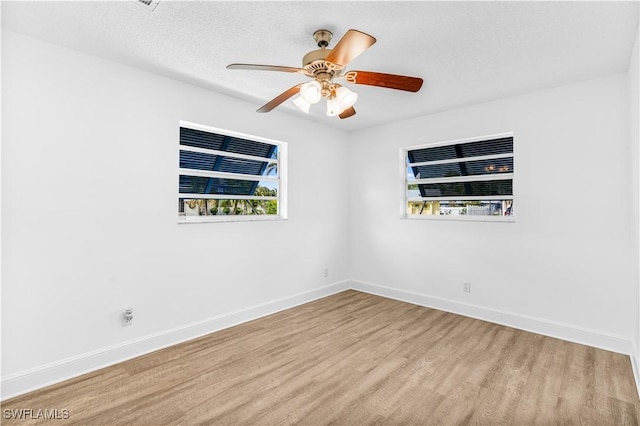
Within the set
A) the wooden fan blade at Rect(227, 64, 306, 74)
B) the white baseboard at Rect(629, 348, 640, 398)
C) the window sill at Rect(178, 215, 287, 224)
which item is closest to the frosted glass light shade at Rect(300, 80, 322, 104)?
the wooden fan blade at Rect(227, 64, 306, 74)

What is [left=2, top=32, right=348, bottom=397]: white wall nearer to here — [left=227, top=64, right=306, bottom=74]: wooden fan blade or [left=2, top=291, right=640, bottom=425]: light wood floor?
[left=2, top=291, right=640, bottom=425]: light wood floor

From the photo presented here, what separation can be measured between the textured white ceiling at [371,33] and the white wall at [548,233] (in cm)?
39

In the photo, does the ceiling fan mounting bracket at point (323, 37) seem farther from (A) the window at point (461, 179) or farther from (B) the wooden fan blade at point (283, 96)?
(A) the window at point (461, 179)

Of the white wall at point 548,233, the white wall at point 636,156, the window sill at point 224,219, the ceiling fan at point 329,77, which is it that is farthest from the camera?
the window sill at point 224,219

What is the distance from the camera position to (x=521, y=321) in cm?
339

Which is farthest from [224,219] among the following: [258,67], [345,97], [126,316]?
[345,97]

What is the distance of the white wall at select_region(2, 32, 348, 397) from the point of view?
2.24 meters

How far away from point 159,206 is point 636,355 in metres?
4.19

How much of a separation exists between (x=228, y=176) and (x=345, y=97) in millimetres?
1981

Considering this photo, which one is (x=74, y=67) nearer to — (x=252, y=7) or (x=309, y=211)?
(x=252, y=7)

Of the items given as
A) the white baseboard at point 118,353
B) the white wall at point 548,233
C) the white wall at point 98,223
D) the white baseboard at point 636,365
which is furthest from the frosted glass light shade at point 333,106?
the white baseboard at point 636,365

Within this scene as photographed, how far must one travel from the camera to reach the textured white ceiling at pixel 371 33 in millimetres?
1966

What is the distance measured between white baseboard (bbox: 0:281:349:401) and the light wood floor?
0.08 metres

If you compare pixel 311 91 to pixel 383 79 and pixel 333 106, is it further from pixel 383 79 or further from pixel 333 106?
pixel 383 79
